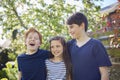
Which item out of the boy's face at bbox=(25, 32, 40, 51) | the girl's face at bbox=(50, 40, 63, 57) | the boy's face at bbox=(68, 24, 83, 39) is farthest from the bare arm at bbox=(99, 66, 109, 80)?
the boy's face at bbox=(25, 32, 40, 51)

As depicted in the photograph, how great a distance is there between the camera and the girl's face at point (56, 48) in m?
3.70

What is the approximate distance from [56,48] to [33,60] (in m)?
0.34

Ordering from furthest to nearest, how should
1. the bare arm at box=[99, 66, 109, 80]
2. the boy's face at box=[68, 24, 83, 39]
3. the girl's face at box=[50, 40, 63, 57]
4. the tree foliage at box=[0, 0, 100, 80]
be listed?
the tree foliage at box=[0, 0, 100, 80] < the girl's face at box=[50, 40, 63, 57] < the boy's face at box=[68, 24, 83, 39] < the bare arm at box=[99, 66, 109, 80]

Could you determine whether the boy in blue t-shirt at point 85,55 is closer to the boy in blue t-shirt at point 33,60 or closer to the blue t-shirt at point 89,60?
the blue t-shirt at point 89,60

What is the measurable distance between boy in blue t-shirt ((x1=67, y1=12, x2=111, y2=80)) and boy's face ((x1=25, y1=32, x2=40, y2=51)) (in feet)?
1.78

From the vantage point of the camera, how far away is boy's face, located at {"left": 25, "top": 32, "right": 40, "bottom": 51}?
12.4 ft

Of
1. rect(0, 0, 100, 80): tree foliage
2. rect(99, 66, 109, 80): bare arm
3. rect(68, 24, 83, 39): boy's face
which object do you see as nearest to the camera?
rect(99, 66, 109, 80): bare arm

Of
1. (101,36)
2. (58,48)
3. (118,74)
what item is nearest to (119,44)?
(118,74)

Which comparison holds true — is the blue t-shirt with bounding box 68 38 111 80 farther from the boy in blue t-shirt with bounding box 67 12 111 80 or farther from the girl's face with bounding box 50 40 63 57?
the girl's face with bounding box 50 40 63 57

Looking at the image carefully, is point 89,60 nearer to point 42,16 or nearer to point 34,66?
point 34,66

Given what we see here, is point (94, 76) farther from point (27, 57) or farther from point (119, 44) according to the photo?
point (119, 44)

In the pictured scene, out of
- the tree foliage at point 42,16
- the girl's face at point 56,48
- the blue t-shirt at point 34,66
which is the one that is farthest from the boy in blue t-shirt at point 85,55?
the tree foliage at point 42,16

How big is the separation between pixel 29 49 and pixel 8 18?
19.2 feet

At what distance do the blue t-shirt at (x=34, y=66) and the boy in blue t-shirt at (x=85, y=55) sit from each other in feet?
1.62
